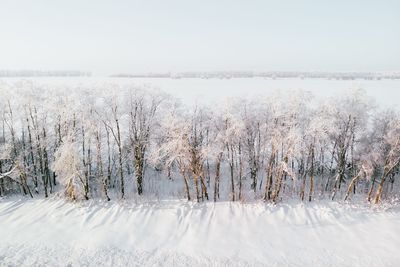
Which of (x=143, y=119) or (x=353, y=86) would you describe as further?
(x=143, y=119)

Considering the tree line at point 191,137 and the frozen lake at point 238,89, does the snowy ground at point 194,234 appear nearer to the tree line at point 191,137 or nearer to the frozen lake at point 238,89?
the tree line at point 191,137

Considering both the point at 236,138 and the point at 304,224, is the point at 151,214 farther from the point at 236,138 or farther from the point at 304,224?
the point at 304,224

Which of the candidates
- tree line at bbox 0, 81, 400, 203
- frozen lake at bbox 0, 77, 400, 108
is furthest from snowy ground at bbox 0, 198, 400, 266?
frozen lake at bbox 0, 77, 400, 108

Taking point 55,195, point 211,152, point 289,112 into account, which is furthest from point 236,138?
point 55,195

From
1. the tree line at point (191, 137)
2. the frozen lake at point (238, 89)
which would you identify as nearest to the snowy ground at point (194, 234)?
the tree line at point (191, 137)

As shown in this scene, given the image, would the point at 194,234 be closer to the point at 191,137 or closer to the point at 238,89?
the point at 191,137

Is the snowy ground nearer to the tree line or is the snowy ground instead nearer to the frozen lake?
the tree line
